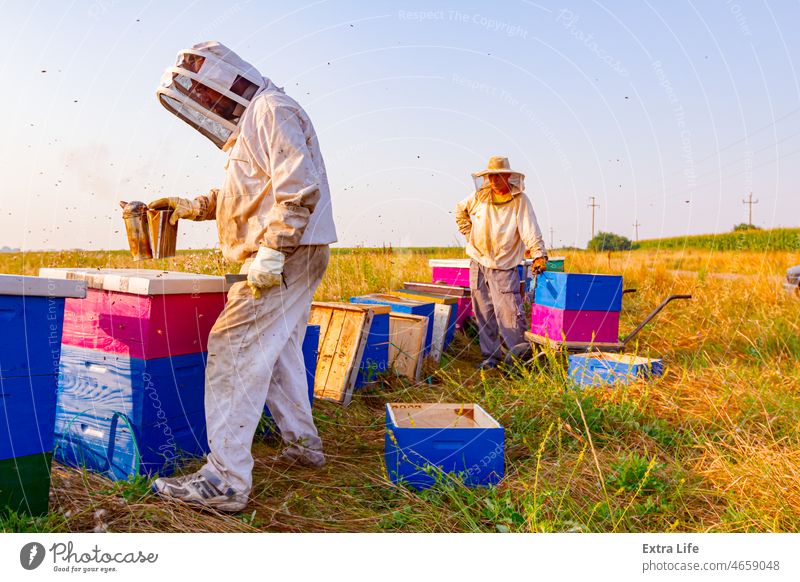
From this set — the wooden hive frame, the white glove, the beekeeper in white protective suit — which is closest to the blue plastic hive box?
the beekeeper in white protective suit

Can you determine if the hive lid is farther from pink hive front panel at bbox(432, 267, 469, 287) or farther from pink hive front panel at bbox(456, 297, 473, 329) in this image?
pink hive front panel at bbox(432, 267, 469, 287)

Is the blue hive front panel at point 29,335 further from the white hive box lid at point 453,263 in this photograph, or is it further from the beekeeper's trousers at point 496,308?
the white hive box lid at point 453,263

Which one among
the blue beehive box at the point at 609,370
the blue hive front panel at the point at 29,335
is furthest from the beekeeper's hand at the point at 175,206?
the blue beehive box at the point at 609,370

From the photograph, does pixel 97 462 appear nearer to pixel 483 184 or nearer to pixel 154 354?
pixel 154 354

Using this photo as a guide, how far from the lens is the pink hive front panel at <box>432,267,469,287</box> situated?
23.9 ft

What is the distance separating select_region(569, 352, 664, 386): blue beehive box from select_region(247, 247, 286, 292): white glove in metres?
2.24

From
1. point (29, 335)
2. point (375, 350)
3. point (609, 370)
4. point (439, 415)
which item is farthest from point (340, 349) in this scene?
point (29, 335)

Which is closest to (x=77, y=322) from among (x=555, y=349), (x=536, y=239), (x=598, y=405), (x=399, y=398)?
(x=399, y=398)

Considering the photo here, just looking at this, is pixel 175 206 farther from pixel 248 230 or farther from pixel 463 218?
pixel 463 218

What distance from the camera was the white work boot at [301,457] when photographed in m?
3.30

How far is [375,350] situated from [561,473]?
7.10 feet

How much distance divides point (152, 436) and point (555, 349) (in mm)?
3255
